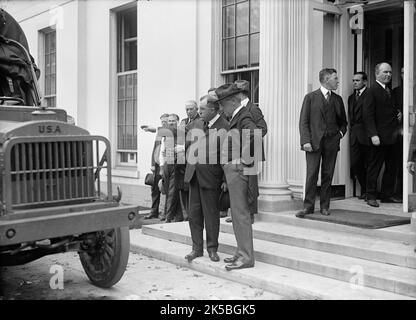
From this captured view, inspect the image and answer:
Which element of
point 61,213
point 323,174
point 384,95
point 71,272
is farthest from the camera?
point 384,95

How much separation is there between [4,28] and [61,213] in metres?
3.09

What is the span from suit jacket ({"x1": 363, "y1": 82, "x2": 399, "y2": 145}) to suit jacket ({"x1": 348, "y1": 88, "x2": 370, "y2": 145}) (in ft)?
0.51

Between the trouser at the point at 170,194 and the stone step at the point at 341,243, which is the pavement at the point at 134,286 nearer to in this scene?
the stone step at the point at 341,243

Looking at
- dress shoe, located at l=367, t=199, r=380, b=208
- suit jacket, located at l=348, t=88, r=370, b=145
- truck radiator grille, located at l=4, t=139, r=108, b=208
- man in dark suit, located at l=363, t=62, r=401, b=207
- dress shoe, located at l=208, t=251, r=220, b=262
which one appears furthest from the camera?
suit jacket, located at l=348, t=88, r=370, b=145

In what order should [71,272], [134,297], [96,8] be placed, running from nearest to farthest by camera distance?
[134,297], [71,272], [96,8]

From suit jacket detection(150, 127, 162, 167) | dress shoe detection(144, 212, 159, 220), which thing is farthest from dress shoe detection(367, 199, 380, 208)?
dress shoe detection(144, 212, 159, 220)

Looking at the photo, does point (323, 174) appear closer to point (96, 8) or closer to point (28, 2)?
point (96, 8)

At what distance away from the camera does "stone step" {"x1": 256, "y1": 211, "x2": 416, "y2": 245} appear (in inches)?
228

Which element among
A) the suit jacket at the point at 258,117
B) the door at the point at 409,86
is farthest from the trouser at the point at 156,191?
the door at the point at 409,86

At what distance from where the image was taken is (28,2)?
1545cm

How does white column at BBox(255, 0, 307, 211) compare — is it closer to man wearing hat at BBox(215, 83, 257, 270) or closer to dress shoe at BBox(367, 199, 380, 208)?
dress shoe at BBox(367, 199, 380, 208)

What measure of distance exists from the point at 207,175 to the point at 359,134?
3022mm

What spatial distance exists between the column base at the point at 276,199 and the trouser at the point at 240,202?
6.08ft
